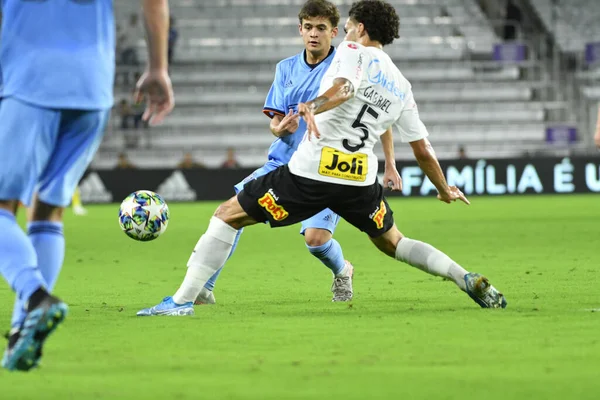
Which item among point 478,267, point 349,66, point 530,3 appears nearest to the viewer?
point 349,66

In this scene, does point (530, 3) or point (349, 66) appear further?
point (530, 3)

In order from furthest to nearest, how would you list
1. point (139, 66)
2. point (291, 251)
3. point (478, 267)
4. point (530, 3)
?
point (530, 3)
point (139, 66)
point (291, 251)
point (478, 267)

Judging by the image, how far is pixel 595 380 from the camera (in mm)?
4410

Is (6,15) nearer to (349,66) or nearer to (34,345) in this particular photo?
(34,345)

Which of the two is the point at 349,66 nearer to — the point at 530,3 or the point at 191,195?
the point at 191,195

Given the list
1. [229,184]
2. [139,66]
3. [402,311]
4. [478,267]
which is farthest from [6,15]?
[139,66]

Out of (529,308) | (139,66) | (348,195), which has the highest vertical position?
(348,195)

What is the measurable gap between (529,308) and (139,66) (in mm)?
23074

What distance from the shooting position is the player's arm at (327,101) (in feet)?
20.3

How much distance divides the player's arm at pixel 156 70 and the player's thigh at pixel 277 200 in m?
2.15

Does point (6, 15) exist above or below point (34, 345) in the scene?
above

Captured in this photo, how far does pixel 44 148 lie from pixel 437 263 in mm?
3075

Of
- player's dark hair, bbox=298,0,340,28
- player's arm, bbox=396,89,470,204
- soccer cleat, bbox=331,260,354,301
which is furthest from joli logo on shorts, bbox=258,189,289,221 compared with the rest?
player's dark hair, bbox=298,0,340,28

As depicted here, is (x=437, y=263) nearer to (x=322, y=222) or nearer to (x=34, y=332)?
(x=322, y=222)
